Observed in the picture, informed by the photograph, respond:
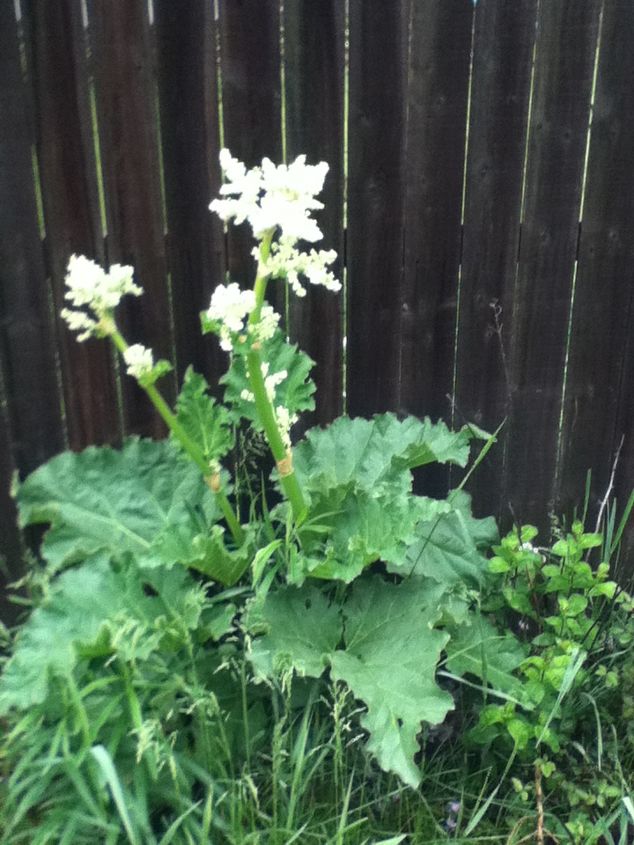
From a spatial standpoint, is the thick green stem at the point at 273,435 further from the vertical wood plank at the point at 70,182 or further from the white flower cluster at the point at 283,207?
the vertical wood plank at the point at 70,182

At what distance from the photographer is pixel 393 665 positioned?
1.97 meters

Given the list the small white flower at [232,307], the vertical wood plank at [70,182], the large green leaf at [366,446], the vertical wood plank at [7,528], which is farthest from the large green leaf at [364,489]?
the vertical wood plank at [7,528]

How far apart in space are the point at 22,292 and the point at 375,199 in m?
1.08

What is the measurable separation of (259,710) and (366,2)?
1923mm

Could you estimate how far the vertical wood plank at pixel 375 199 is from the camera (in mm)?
2451

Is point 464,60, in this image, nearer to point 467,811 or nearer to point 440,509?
point 440,509

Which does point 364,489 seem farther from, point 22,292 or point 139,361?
point 22,292

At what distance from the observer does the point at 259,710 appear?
7.11 feet

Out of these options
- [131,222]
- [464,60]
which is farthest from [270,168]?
[464,60]

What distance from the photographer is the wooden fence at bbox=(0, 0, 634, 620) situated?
2408 mm

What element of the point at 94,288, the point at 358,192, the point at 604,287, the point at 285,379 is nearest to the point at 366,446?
the point at 285,379

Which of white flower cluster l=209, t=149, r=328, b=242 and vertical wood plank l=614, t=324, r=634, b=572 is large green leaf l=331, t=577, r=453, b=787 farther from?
vertical wood plank l=614, t=324, r=634, b=572

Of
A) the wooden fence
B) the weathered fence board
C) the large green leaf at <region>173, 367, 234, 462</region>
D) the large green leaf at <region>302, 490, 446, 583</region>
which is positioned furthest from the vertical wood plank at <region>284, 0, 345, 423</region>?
the large green leaf at <region>302, 490, 446, 583</region>

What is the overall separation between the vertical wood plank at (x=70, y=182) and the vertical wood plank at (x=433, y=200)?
0.92 meters
